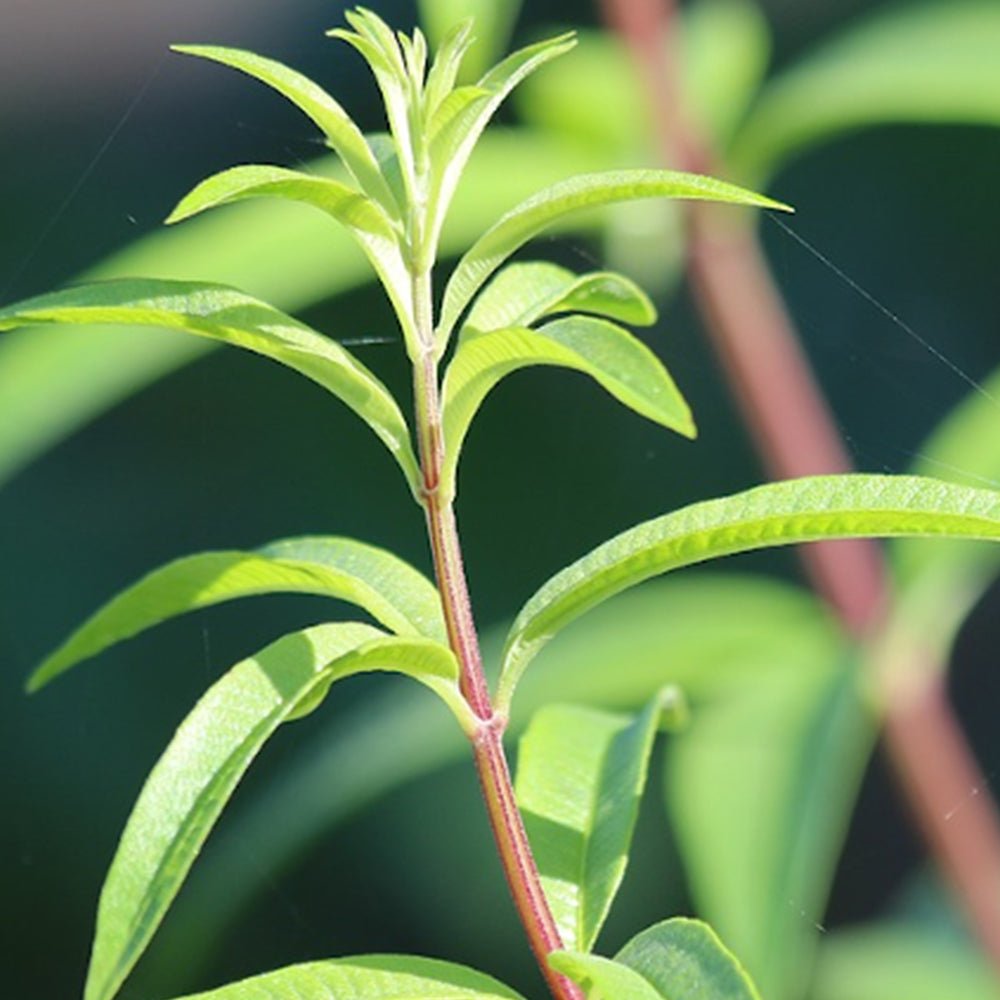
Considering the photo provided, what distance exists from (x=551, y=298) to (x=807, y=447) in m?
0.42

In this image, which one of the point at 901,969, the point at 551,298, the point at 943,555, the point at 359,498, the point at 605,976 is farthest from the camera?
the point at 359,498

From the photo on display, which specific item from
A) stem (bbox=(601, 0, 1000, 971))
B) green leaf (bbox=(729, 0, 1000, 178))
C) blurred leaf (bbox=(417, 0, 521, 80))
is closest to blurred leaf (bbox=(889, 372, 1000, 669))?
stem (bbox=(601, 0, 1000, 971))

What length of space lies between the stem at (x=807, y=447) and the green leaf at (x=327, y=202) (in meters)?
0.44

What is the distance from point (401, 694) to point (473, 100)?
0.64m

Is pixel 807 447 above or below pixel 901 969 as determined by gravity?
above

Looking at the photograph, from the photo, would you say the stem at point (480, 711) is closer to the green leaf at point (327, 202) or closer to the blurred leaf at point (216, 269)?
the green leaf at point (327, 202)

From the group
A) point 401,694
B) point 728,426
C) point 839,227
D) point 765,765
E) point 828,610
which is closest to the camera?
point 765,765

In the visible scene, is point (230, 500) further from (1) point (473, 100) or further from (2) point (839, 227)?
(1) point (473, 100)

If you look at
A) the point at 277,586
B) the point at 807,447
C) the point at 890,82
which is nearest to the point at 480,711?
the point at 277,586

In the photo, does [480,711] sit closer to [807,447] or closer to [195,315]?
[195,315]

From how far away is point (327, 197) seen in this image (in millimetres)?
378

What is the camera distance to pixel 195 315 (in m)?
0.37

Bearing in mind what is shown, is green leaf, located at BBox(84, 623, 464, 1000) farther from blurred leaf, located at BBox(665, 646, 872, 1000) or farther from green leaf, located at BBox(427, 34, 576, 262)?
blurred leaf, located at BBox(665, 646, 872, 1000)

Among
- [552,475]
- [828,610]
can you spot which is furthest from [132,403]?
[828,610]
